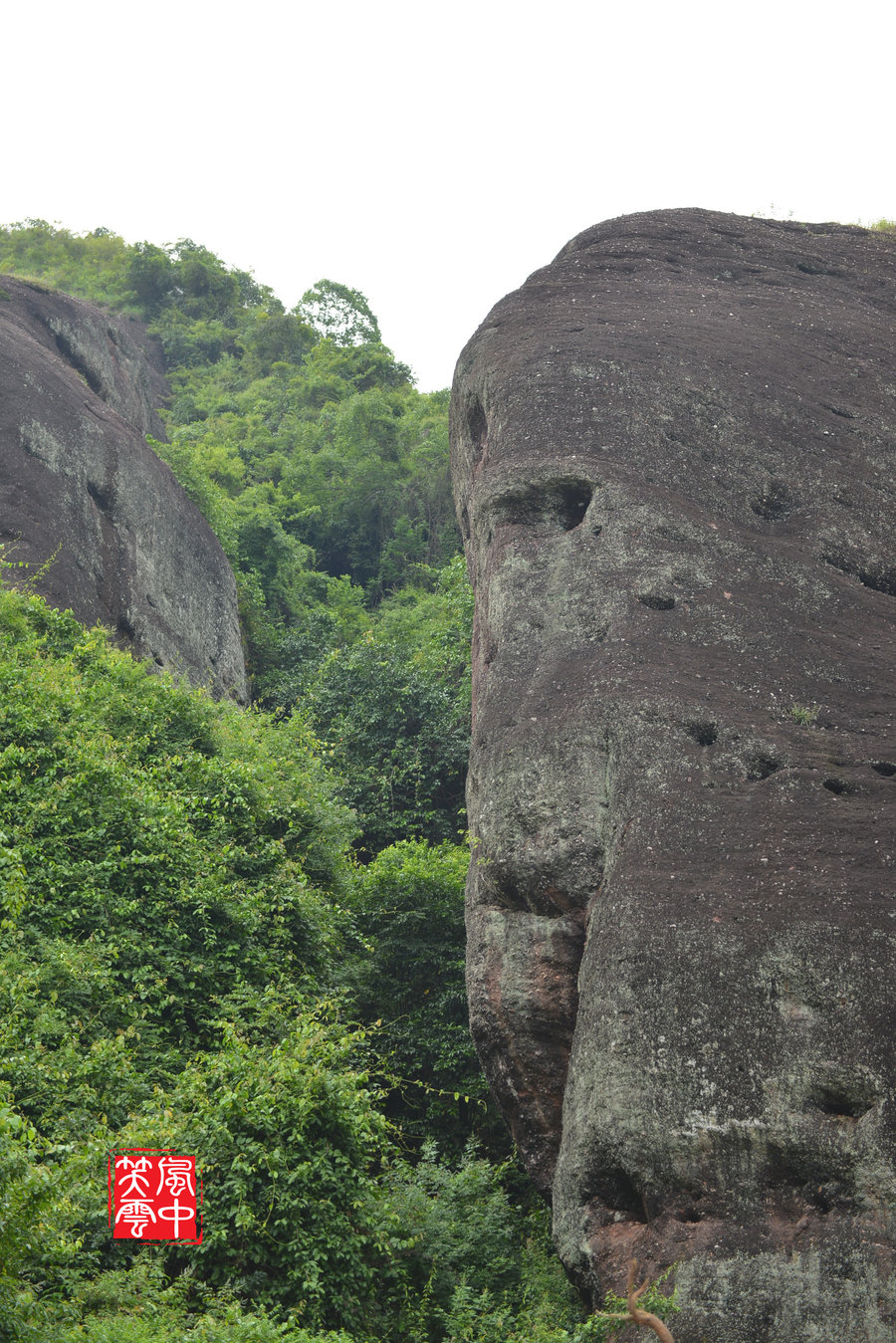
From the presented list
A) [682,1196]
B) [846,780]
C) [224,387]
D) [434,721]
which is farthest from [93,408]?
[224,387]

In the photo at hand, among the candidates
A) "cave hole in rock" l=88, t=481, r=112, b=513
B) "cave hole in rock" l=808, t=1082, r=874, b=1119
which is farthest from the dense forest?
"cave hole in rock" l=88, t=481, r=112, b=513

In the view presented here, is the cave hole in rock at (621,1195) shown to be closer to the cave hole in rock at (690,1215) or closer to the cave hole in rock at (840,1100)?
the cave hole in rock at (690,1215)

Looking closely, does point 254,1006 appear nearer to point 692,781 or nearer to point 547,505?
point 692,781

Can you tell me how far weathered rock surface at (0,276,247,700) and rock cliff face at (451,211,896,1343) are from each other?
286 inches

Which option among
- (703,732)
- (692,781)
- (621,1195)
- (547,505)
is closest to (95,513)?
(547,505)

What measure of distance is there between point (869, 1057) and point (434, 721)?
14.5 metres

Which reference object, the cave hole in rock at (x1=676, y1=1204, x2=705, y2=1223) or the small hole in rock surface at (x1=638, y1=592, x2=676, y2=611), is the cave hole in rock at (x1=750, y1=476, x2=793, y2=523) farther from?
the cave hole in rock at (x1=676, y1=1204, x2=705, y2=1223)

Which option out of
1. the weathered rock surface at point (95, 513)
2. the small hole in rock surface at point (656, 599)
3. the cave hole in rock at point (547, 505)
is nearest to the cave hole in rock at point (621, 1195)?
the small hole in rock surface at point (656, 599)

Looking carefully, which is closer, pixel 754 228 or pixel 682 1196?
pixel 682 1196

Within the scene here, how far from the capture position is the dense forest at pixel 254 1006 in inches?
356

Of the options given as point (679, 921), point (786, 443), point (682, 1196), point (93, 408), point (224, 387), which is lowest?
point (682, 1196)

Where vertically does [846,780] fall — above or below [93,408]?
below

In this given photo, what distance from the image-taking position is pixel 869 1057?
27.8 ft

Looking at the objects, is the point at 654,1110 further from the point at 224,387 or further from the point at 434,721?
the point at 224,387
